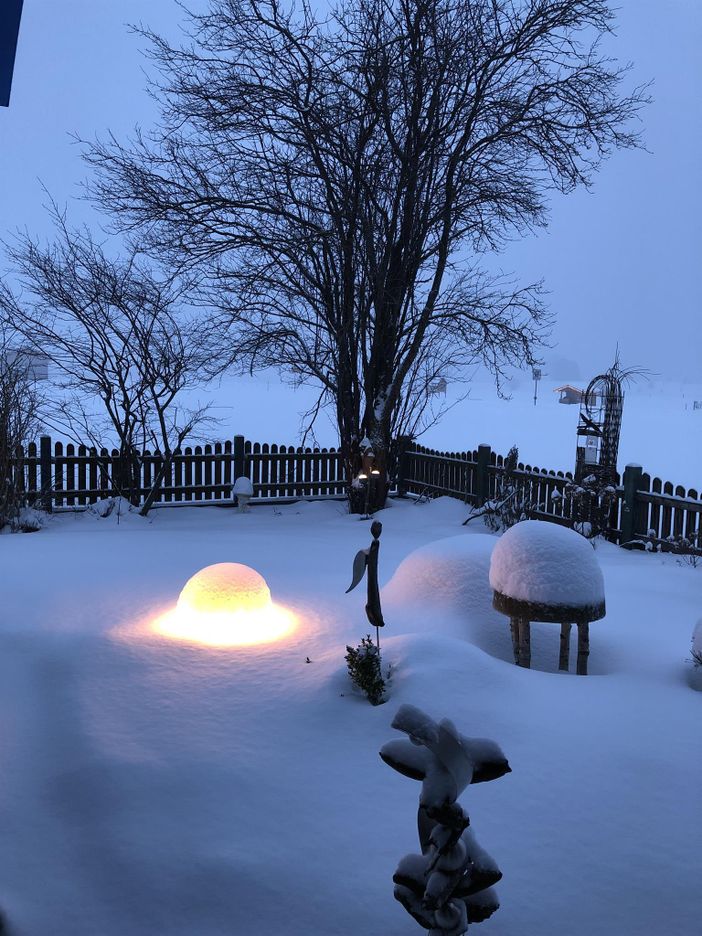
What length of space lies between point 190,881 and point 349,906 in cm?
66

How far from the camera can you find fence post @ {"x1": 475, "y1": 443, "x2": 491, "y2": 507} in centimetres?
1342

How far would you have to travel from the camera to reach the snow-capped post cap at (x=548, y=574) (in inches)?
205

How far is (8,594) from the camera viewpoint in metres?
7.16

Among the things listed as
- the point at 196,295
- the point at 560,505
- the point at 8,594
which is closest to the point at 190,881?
the point at 8,594

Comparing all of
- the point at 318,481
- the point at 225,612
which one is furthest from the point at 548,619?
the point at 318,481

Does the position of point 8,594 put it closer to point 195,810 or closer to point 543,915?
point 195,810

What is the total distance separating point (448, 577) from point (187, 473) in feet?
27.3

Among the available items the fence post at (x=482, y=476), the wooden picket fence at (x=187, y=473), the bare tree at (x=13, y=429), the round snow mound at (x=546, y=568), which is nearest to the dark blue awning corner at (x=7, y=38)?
the round snow mound at (x=546, y=568)

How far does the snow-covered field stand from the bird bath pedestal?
305 mm

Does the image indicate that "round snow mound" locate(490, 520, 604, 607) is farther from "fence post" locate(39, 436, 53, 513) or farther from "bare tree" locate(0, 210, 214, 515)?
"fence post" locate(39, 436, 53, 513)

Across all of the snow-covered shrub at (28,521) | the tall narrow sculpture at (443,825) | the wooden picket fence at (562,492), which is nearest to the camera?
the tall narrow sculpture at (443,825)

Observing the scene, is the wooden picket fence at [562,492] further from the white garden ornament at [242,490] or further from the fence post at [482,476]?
the white garden ornament at [242,490]

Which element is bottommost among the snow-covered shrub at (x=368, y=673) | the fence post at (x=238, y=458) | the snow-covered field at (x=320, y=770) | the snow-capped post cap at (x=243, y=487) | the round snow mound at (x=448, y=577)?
the snow-covered field at (x=320, y=770)

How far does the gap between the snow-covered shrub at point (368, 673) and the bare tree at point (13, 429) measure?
8158 millimetres
